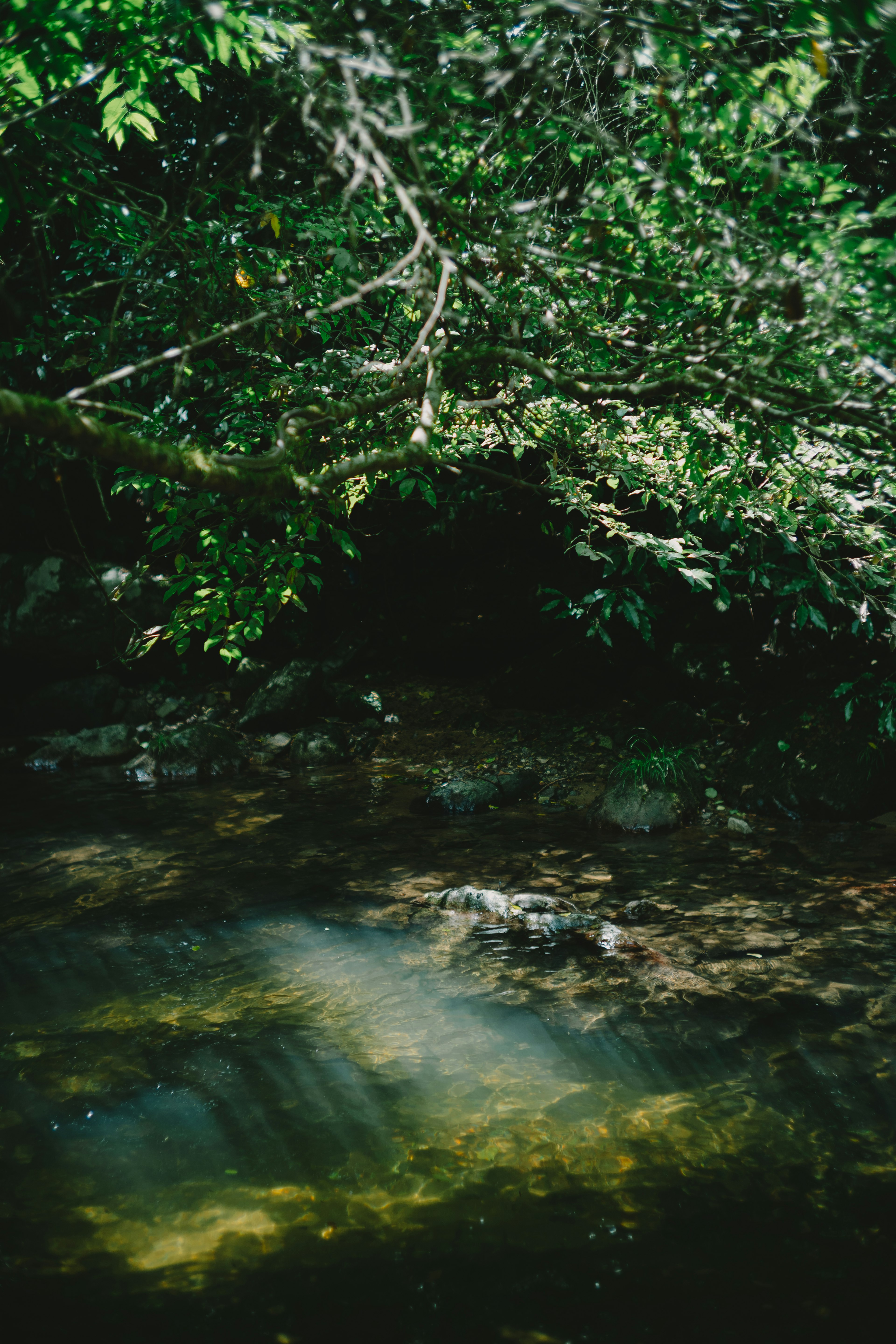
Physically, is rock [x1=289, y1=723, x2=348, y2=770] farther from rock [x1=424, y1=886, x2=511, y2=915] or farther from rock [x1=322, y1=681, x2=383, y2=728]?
rock [x1=424, y1=886, x2=511, y2=915]

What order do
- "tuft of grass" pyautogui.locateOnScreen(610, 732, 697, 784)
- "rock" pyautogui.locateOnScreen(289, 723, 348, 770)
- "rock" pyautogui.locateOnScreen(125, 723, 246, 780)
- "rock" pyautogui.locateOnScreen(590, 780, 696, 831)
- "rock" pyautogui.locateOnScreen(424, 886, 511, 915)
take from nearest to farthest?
"rock" pyautogui.locateOnScreen(424, 886, 511, 915) < "rock" pyautogui.locateOnScreen(590, 780, 696, 831) < "tuft of grass" pyautogui.locateOnScreen(610, 732, 697, 784) < "rock" pyautogui.locateOnScreen(125, 723, 246, 780) < "rock" pyautogui.locateOnScreen(289, 723, 348, 770)

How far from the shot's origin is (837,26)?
1.60m

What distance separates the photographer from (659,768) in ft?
21.1

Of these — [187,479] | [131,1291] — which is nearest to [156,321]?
[187,479]

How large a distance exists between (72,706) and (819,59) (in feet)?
30.8

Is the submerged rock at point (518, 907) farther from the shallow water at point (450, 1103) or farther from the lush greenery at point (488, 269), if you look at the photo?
the lush greenery at point (488, 269)

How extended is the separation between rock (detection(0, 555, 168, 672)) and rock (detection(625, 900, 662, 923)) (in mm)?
6938

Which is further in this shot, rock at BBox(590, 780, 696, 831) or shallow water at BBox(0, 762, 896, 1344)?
rock at BBox(590, 780, 696, 831)

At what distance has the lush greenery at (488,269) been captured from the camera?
260 centimetres

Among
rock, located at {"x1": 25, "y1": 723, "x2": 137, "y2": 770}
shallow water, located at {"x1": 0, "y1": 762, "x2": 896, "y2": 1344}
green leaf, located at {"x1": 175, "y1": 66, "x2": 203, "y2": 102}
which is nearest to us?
shallow water, located at {"x1": 0, "y1": 762, "x2": 896, "y2": 1344}

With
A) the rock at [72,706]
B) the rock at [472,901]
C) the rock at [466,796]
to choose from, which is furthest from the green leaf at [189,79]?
the rock at [72,706]

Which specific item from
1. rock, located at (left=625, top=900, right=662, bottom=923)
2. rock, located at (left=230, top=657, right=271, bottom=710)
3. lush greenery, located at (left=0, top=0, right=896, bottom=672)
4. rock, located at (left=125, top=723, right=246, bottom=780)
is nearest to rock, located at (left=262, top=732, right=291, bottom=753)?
rock, located at (left=125, top=723, right=246, bottom=780)

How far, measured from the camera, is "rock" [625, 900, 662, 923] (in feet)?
15.0

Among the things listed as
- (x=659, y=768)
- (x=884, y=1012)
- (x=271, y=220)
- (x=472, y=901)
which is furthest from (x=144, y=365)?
(x=659, y=768)
